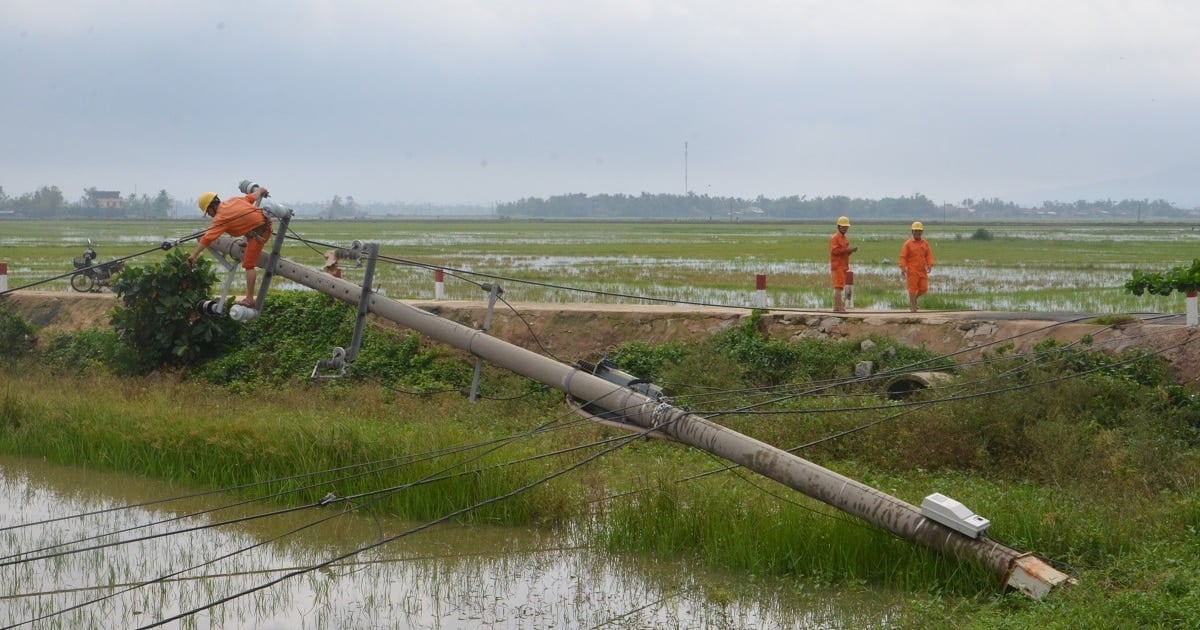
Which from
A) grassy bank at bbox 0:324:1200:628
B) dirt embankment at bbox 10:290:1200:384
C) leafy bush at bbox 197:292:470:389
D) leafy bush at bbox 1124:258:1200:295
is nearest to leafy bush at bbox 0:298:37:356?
dirt embankment at bbox 10:290:1200:384

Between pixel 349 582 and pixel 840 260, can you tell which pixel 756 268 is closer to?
pixel 840 260

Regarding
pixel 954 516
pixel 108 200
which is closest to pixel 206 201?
pixel 954 516

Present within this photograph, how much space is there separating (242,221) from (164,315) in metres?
6.15

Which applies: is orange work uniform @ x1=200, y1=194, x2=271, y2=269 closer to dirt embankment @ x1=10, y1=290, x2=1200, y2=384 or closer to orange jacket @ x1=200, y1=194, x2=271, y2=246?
orange jacket @ x1=200, y1=194, x2=271, y2=246

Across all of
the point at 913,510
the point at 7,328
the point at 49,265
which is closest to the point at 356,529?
the point at 913,510

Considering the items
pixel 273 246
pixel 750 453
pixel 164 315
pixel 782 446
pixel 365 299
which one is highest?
pixel 273 246

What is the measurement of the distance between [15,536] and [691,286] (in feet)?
51.7

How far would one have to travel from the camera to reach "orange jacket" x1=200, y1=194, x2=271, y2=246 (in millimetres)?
9820

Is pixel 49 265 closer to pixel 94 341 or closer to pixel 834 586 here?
pixel 94 341

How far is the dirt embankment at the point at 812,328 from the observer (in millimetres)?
12320

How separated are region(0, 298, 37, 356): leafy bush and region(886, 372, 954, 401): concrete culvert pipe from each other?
12128 millimetres

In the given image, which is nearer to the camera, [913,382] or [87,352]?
[913,382]

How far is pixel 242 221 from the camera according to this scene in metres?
9.94

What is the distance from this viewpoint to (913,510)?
24.8ft
